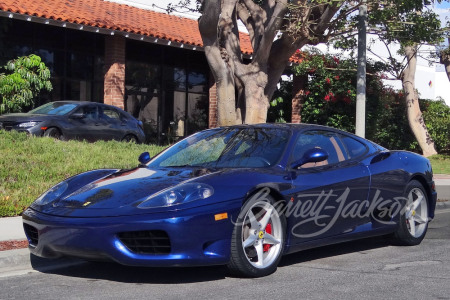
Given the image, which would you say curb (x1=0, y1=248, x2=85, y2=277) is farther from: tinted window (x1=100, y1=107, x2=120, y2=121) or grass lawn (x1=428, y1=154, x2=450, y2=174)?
grass lawn (x1=428, y1=154, x2=450, y2=174)

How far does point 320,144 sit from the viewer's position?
6785 mm

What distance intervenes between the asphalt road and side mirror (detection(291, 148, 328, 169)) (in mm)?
1007

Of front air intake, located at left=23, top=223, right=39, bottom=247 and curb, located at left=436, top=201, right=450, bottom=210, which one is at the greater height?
front air intake, located at left=23, top=223, right=39, bottom=247

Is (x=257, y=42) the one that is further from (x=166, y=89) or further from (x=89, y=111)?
(x=166, y=89)

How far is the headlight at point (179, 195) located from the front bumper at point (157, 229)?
0.39 ft

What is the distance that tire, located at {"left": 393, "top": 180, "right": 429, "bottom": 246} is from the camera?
740 cm

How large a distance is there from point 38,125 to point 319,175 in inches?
381

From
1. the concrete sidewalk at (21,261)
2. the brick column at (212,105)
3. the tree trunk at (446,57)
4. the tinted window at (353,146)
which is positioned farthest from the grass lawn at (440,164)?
the concrete sidewalk at (21,261)

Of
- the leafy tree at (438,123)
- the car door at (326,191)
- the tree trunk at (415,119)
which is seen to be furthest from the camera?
the leafy tree at (438,123)

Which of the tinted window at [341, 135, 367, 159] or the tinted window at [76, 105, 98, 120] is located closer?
the tinted window at [341, 135, 367, 159]

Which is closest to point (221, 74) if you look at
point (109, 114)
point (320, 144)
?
point (109, 114)

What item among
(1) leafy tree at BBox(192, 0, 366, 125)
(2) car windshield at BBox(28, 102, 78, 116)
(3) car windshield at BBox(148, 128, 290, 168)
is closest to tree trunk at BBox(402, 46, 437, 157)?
(1) leafy tree at BBox(192, 0, 366, 125)

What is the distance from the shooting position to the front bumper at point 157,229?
204 inches

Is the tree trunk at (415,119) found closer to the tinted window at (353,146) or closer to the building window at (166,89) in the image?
the building window at (166,89)
